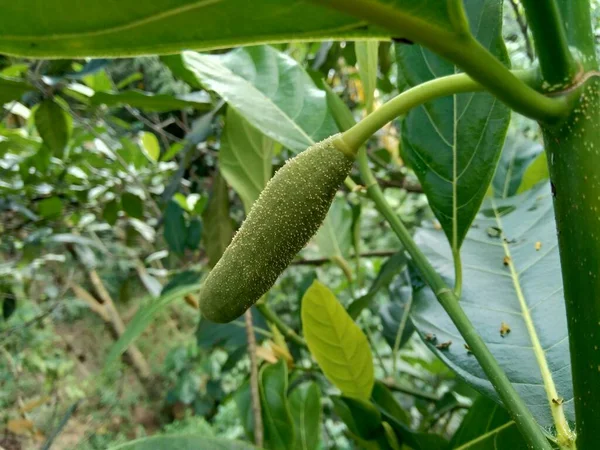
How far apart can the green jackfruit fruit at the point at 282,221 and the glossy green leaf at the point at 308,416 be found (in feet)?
1.33

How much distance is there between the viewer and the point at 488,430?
0.45 m

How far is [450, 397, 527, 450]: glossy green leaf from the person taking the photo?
440 millimetres

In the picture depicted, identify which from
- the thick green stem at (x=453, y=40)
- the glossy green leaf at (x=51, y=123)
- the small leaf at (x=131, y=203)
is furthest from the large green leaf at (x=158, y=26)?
the small leaf at (x=131, y=203)

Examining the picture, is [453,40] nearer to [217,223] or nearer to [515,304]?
[515,304]

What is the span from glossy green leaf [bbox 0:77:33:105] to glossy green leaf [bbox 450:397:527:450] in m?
0.80

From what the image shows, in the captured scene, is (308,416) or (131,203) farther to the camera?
(131,203)

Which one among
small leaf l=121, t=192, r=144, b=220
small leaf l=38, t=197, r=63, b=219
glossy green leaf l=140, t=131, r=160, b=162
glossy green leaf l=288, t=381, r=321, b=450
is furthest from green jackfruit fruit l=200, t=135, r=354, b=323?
small leaf l=38, t=197, r=63, b=219

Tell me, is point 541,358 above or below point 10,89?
above

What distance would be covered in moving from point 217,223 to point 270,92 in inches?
11.3

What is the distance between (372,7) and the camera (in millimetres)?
209

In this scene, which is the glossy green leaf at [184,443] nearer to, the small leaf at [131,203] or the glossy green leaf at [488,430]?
the glossy green leaf at [488,430]

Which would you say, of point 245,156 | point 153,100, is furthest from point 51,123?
point 245,156

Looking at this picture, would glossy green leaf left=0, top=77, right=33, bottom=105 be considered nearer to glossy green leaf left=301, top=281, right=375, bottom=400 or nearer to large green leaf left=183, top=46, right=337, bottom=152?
large green leaf left=183, top=46, right=337, bottom=152

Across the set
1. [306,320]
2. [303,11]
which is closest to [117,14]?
[303,11]
